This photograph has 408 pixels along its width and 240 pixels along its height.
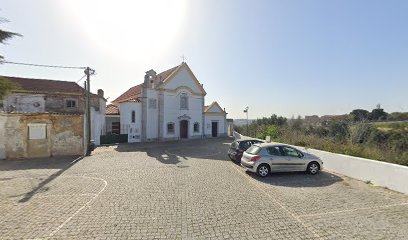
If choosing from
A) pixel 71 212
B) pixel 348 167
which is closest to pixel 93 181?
pixel 71 212

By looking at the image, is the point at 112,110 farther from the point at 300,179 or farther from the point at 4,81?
the point at 300,179

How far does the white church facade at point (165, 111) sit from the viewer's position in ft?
101

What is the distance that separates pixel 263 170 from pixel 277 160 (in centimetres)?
81

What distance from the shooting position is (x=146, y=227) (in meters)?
6.04

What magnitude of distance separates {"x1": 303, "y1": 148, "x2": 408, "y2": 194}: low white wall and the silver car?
3.55 feet

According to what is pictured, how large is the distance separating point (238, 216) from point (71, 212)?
471cm

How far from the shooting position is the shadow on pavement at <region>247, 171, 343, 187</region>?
33.6 ft

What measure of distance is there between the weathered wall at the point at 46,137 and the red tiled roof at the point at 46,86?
11.6 m

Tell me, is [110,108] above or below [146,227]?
above

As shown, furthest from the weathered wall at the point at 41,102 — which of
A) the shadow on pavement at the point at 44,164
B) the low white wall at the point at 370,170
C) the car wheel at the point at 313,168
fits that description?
the low white wall at the point at 370,170

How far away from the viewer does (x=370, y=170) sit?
10453 millimetres

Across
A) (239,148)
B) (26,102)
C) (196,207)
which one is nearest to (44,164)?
(239,148)

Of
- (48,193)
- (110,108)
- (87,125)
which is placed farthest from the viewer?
(110,108)

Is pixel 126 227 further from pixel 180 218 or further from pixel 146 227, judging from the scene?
pixel 180 218
